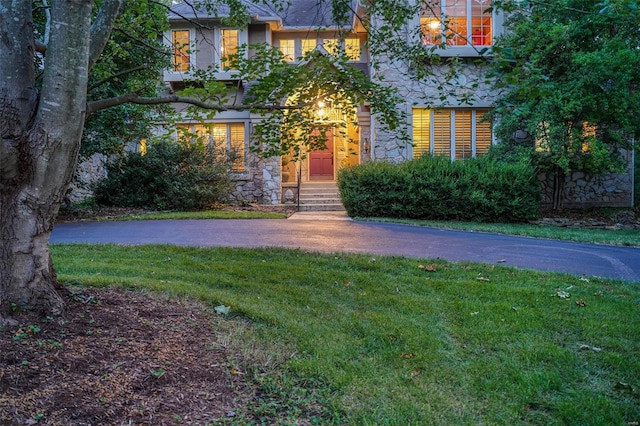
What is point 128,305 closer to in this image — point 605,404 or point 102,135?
point 605,404

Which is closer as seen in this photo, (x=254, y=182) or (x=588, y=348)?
(x=588, y=348)

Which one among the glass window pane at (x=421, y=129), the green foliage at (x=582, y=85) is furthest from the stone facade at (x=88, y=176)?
the green foliage at (x=582, y=85)

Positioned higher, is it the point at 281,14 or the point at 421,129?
the point at 281,14

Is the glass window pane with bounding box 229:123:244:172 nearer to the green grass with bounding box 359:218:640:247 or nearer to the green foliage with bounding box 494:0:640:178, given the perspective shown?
the green grass with bounding box 359:218:640:247

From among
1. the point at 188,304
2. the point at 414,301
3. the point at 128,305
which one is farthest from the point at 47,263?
the point at 414,301

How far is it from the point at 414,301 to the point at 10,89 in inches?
144

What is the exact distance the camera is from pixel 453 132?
13.3 metres

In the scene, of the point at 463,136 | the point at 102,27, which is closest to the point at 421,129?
the point at 463,136

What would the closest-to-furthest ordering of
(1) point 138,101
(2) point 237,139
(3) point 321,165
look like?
(1) point 138,101, (2) point 237,139, (3) point 321,165

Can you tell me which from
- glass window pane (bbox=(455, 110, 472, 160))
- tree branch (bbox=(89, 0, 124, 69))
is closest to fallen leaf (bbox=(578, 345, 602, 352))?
tree branch (bbox=(89, 0, 124, 69))

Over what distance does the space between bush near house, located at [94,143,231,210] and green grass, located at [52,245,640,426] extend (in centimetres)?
697

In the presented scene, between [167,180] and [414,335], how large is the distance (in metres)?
10.8

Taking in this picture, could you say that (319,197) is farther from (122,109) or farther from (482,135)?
(122,109)

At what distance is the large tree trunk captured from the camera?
2836mm
